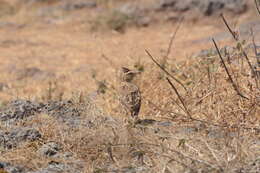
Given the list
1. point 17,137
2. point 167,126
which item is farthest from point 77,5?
point 17,137

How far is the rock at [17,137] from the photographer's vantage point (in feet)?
13.8

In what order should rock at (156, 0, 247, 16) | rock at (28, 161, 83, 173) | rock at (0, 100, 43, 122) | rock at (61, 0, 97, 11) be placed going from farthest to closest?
rock at (61, 0, 97, 11)
rock at (156, 0, 247, 16)
rock at (0, 100, 43, 122)
rock at (28, 161, 83, 173)

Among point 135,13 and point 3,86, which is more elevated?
point 135,13

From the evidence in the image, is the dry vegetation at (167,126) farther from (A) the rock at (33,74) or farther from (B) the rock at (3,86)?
(A) the rock at (33,74)

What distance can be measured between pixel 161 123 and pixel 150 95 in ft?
4.47

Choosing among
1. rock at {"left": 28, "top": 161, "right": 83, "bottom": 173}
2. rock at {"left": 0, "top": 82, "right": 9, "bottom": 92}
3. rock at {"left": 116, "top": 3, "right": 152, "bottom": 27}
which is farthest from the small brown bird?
rock at {"left": 116, "top": 3, "right": 152, "bottom": 27}

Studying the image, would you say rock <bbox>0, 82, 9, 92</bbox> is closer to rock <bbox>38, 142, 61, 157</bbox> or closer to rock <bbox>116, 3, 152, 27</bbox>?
rock <bbox>38, 142, 61, 157</bbox>

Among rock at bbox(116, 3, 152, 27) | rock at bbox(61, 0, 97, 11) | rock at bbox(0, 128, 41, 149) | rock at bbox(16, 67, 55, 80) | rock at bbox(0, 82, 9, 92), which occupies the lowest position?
rock at bbox(0, 128, 41, 149)

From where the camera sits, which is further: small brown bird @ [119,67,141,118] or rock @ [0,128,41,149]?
small brown bird @ [119,67,141,118]

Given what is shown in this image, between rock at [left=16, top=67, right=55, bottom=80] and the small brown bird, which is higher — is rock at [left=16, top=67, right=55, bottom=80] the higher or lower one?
the higher one

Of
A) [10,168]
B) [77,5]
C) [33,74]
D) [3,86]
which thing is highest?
[77,5]

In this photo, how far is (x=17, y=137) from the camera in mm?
4262

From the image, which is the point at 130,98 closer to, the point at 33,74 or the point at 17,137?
the point at 17,137

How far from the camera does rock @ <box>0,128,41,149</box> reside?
13.8 ft
